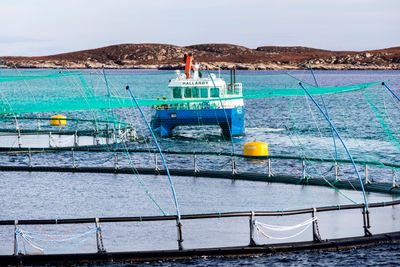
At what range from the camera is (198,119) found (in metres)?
88.2

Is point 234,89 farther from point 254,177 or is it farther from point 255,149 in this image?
point 254,177

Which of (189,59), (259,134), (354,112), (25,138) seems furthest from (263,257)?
(354,112)

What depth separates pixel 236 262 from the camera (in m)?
31.8

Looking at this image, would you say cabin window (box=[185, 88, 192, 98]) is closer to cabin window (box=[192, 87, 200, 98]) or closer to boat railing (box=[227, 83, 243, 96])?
cabin window (box=[192, 87, 200, 98])

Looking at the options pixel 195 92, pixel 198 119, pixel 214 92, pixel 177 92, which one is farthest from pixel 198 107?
pixel 177 92

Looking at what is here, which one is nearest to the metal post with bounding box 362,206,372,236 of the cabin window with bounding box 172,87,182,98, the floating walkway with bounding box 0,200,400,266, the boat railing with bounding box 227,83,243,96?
the floating walkway with bounding box 0,200,400,266

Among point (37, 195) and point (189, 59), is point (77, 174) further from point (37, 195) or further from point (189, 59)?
point (189, 59)

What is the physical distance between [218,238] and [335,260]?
14.0ft

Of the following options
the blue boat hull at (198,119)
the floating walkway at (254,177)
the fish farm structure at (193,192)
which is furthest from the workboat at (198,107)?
the floating walkway at (254,177)

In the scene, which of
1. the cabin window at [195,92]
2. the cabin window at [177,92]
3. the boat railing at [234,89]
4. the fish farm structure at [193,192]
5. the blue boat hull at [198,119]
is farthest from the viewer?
the boat railing at [234,89]

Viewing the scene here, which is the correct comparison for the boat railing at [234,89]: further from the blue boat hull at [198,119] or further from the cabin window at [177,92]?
the cabin window at [177,92]

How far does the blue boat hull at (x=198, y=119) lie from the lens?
88.1 metres

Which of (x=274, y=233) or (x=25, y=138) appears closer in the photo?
(x=274, y=233)

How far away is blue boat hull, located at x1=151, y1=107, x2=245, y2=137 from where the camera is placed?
88.1 meters
